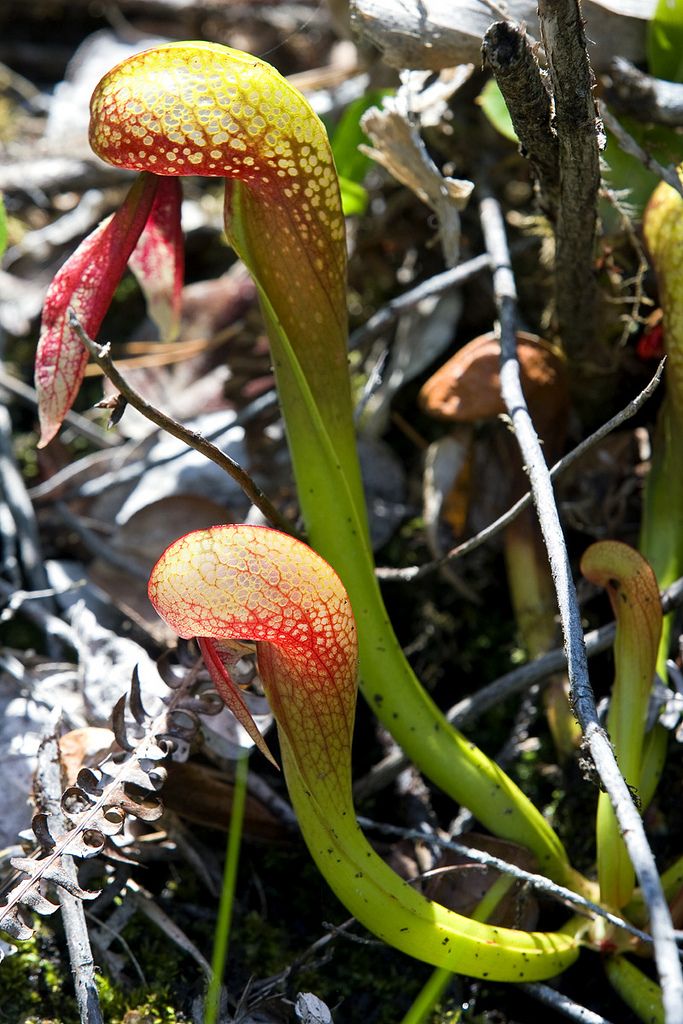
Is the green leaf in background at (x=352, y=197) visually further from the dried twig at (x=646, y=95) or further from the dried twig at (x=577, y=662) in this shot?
the dried twig at (x=646, y=95)

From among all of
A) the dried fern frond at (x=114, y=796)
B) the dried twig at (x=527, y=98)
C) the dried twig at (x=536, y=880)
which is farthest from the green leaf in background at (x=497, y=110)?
the dried twig at (x=536, y=880)

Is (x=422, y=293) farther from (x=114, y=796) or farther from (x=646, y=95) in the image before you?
(x=114, y=796)

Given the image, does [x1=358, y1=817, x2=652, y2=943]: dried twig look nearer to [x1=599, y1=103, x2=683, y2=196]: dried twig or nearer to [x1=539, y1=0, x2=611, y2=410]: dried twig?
[x1=539, y1=0, x2=611, y2=410]: dried twig

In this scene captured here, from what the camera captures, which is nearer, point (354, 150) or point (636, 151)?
point (636, 151)

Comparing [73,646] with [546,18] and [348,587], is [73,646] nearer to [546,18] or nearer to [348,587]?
[348,587]

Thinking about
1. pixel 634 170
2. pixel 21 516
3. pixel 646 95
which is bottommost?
pixel 21 516

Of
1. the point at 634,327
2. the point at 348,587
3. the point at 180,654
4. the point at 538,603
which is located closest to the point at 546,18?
the point at 634,327

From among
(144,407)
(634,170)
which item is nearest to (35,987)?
(144,407)
